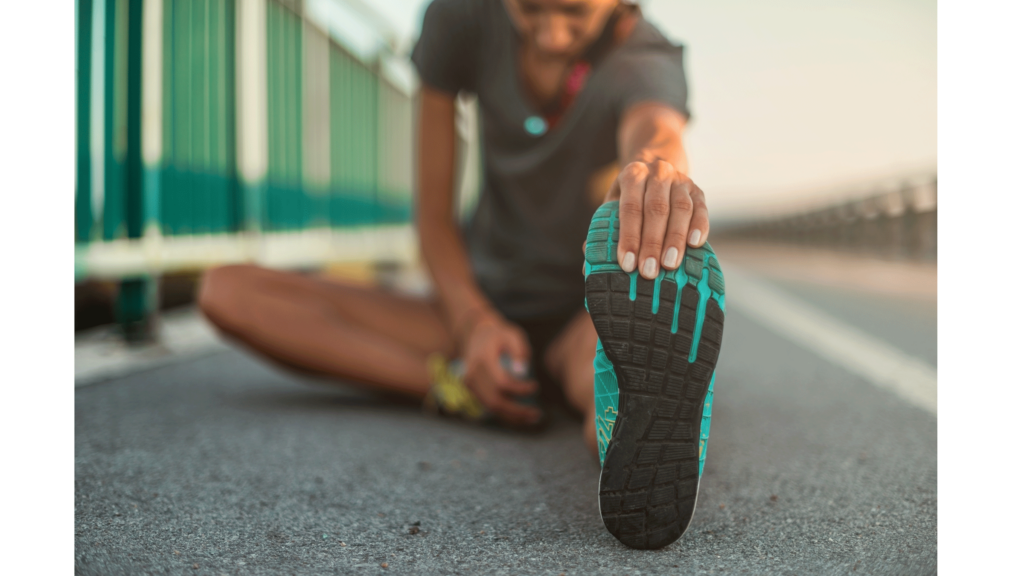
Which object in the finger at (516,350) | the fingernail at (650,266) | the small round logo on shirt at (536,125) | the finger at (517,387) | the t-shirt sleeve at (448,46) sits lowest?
the finger at (517,387)

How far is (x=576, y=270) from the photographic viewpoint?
1.81 m

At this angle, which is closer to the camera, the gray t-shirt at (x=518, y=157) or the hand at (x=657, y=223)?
the hand at (x=657, y=223)

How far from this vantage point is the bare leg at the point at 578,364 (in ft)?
4.93

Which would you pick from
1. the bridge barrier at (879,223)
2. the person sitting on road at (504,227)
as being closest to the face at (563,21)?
the person sitting on road at (504,227)

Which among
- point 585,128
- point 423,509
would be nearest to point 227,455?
point 423,509

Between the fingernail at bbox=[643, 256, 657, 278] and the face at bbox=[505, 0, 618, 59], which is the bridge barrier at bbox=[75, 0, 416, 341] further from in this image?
the fingernail at bbox=[643, 256, 657, 278]

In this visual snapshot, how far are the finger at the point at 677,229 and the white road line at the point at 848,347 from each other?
1.33 meters

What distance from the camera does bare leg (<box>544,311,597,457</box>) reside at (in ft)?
4.93

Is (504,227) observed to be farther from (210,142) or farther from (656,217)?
(210,142)

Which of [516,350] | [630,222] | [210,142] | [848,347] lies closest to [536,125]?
[516,350]

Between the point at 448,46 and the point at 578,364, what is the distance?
33.8 inches

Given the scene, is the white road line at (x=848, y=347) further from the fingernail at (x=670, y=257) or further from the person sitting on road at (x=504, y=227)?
the fingernail at (x=670, y=257)
